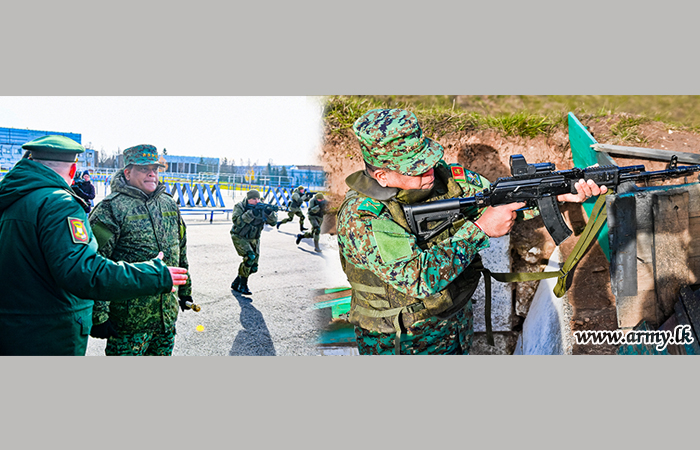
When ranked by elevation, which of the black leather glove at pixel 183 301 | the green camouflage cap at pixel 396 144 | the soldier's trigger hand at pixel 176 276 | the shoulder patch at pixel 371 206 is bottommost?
the black leather glove at pixel 183 301

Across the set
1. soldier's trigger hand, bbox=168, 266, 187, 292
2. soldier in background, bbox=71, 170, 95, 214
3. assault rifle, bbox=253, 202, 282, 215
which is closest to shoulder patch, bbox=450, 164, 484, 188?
assault rifle, bbox=253, 202, 282, 215

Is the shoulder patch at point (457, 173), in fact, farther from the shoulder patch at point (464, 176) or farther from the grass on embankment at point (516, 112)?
the grass on embankment at point (516, 112)

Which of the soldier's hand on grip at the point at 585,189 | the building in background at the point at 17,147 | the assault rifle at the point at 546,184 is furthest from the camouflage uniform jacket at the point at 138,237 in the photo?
the soldier's hand on grip at the point at 585,189

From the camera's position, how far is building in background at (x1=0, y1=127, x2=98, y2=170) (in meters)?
3.32

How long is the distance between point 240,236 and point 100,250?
0.96 meters

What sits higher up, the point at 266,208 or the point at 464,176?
the point at 464,176

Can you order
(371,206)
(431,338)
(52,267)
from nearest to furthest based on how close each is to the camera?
1. (52,267)
2. (371,206)
3. (431,338)

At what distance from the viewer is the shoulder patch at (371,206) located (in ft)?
9.75

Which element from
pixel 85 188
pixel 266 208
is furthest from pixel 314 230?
pixel 85 188

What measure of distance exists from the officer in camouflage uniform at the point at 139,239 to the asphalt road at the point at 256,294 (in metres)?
0.14

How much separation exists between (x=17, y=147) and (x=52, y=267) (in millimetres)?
1033

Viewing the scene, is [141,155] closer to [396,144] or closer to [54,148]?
[54,148]

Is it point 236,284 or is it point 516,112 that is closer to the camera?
point 236,284

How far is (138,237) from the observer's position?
11.2 ft
